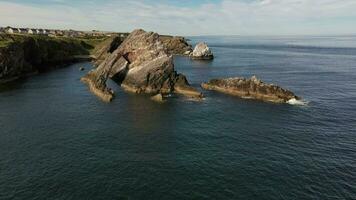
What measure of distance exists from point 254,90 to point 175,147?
1734 inches

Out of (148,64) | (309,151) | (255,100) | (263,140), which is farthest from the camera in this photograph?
(148,64)

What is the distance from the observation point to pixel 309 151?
188ft

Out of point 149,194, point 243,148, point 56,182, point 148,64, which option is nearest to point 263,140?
point 243,148

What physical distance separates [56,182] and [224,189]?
22343 mm

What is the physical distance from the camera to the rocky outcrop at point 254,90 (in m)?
91.2

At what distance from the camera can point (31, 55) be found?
150 metres

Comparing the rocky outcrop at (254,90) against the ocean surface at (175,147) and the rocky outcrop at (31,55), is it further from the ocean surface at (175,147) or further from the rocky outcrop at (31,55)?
the rocky outcrop at (31,55)

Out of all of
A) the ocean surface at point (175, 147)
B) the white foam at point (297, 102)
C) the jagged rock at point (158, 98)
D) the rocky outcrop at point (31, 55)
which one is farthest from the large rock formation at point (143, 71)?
the rocky outcrop at point (31, 55)

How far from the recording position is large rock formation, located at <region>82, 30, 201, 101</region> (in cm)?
10169

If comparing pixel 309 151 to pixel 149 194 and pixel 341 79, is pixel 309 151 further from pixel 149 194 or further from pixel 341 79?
pixel 341 79

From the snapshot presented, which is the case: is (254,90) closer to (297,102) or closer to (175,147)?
(297,102)

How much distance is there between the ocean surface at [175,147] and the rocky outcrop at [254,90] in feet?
17.4

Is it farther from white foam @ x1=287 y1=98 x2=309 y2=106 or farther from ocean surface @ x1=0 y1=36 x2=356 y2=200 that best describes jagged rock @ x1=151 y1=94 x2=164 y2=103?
white foam @ x1=287 y1=98 x2=309 y2=106

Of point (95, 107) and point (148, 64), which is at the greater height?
point (148, 64)
